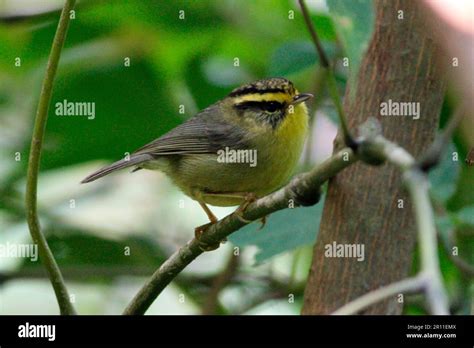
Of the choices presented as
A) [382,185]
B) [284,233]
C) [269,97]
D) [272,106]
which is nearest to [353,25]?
[382,185]

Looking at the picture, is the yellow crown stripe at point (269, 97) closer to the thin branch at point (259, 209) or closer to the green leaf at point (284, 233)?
the green leaf at point (284, 233)

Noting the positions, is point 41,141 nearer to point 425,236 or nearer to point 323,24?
point 425,236

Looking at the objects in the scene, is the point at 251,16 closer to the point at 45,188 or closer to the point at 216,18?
the point at 216,18

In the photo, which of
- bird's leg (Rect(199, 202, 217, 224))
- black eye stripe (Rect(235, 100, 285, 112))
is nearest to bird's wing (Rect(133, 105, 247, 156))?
black eye stripe (Rect(235, 100, 285, 112))

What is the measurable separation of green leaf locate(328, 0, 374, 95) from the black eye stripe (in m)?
2.45

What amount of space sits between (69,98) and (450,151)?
1877 mm

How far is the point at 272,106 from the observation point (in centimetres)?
388

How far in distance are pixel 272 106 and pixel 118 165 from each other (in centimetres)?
88

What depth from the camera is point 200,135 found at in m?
4.09

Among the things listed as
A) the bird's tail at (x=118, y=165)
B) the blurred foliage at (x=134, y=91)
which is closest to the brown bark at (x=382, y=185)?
the blurred foliage at (x=134, y=91)

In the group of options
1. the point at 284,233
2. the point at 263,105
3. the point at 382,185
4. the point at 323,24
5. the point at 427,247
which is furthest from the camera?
the point at 263,105
